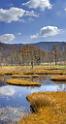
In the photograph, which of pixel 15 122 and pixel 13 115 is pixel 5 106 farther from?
pixel 15 122

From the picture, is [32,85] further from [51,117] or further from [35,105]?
[51,117]

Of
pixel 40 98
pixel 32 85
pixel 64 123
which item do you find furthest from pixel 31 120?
pixel 32 85

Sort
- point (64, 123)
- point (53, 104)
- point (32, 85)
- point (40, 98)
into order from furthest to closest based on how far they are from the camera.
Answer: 1. point (32, 85)
2. point (40, 98)
3. point (53, 104)
4. point (64, 123)

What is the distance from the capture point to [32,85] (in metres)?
64.6

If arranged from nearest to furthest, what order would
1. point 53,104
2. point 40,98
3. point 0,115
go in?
point 0,115, point 53,104, point 40,98

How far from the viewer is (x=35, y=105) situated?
3303 cm

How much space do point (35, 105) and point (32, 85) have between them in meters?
31.6

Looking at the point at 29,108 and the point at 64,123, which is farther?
the point at 29,108

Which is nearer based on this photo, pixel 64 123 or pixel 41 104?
pixel 64 123

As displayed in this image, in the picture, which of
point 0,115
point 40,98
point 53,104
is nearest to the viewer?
point 0,115

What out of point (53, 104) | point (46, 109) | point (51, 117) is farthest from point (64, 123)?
point (53, 104)

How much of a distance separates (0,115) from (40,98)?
7.50 m

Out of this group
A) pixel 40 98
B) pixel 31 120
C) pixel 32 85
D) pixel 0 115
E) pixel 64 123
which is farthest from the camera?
pixel 32 85

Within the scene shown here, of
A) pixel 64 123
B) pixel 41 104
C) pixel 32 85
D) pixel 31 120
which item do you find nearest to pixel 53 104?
pixel 41 104
